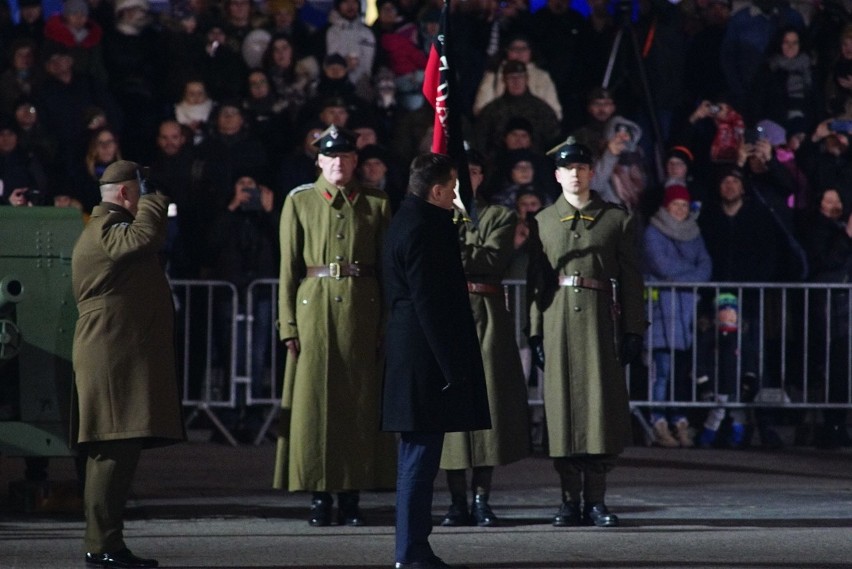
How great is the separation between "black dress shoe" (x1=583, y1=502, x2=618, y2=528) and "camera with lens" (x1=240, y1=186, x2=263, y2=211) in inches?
207

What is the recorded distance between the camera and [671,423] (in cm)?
1455

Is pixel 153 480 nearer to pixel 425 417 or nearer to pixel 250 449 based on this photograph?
pixel 250 449

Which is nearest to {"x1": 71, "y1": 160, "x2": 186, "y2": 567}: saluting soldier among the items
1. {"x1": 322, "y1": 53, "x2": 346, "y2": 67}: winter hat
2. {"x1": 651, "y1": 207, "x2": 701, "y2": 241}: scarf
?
{"x1": 651, "y1": 207, "x2": 701, "y2": 241}: scarf

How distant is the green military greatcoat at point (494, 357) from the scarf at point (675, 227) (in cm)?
436

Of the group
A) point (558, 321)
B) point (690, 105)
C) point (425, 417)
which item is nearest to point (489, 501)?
→ point (558, 321)

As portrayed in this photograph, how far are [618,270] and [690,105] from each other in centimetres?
600

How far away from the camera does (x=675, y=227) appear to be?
47.9 ft

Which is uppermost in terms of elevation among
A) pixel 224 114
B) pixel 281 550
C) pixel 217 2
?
pixel 217 2

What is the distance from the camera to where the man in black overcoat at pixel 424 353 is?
820cm

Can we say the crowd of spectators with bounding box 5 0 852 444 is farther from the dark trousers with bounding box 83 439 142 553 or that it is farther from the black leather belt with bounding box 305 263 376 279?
the dark trousers with bounding box 83 439 142 553

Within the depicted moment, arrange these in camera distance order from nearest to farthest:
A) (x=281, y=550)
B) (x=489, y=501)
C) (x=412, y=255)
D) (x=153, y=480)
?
1. (x=412, y=255)
2. (x=281, y=550)
3. (x=489, y=501)
4. (x=153, y=480)

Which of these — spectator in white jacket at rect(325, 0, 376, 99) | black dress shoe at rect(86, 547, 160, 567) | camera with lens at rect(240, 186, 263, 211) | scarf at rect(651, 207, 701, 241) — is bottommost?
black dress shoe at rect(86, 547, 160, 567)

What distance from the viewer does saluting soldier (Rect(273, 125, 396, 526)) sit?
33.3 ft

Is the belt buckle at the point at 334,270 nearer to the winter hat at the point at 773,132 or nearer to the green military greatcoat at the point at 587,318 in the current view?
the green military greatcoat at the point at 587,318
